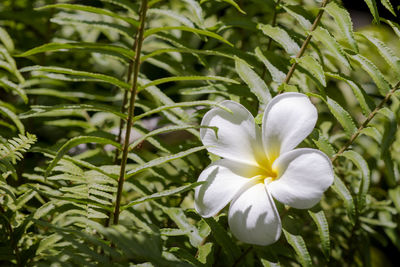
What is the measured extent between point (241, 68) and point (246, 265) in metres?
0.40

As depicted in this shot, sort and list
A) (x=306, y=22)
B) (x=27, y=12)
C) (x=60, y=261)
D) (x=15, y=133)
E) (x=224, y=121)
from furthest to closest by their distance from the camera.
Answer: (x=27, y=12) → (x=15, y=133) → (x=306, y=22) → (x=224, y=121) → (x=60, y=261)

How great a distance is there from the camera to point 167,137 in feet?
5.54

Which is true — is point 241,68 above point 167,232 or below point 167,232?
above

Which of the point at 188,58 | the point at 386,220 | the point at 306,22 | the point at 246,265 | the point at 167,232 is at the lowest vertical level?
the point at 386,220

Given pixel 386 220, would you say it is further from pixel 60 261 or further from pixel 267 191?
pixel 60 261

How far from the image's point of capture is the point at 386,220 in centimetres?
115

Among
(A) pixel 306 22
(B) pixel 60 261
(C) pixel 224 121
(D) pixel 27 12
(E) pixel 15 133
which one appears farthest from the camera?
(D) pixel 27 12

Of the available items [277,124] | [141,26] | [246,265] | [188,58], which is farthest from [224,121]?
[188,58]

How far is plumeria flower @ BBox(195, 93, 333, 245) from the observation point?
0.62m

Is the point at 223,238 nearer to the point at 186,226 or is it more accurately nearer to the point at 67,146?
the point at 186,226

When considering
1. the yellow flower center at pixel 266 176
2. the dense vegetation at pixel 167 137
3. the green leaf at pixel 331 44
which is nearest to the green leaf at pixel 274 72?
the dense vegetation at pixel 167 137

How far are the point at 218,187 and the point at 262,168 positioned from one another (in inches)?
3.7

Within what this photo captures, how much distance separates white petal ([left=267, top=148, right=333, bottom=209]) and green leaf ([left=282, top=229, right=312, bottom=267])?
99 mm

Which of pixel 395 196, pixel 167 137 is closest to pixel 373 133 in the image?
pixel 395 196
